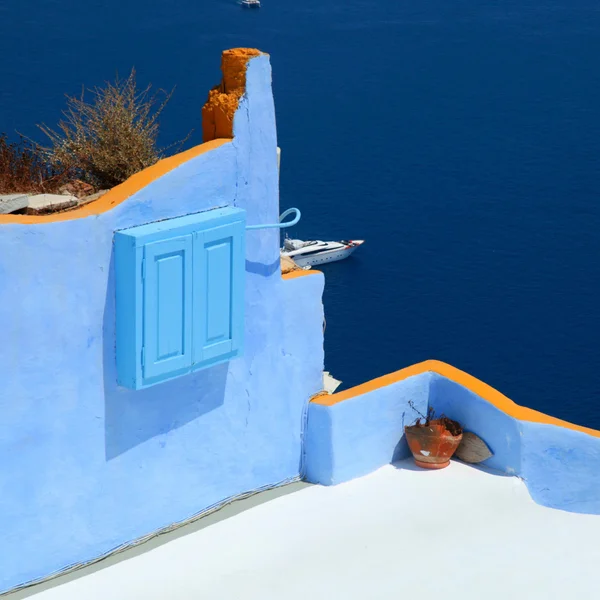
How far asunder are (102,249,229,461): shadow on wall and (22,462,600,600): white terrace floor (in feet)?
2.69

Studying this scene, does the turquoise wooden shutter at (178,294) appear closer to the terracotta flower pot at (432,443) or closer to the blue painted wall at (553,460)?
the terracotta flower pot at (432,443)

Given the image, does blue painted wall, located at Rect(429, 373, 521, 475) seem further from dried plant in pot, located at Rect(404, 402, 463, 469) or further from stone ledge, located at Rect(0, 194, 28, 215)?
stone ledge, located at Rect(0, 194, 28, 215)

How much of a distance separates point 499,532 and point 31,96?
52.1 metres

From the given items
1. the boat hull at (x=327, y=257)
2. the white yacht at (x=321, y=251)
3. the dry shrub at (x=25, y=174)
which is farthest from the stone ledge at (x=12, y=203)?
the boat hull at (x=327, y=257)

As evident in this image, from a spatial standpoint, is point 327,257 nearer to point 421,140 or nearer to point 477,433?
point 421,140

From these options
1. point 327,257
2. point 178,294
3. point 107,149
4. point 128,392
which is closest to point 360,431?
point 128,392

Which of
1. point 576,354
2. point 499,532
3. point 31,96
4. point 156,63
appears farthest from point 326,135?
point 499,532

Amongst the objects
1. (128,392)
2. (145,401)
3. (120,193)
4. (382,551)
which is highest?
(120,193)

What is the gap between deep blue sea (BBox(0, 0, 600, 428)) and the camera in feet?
162

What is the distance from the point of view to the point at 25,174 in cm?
822

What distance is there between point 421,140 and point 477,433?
5368cm

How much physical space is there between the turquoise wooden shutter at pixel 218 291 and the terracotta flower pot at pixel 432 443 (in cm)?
194

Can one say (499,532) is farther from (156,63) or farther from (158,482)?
(156,63)

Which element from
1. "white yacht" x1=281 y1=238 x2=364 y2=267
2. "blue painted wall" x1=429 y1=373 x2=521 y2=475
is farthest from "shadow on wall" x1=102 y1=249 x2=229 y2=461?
"white yacht" x1=281 y1=238 x2=364 y2=267
